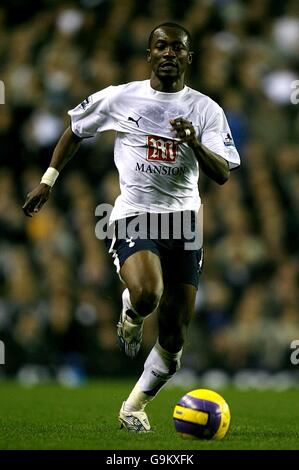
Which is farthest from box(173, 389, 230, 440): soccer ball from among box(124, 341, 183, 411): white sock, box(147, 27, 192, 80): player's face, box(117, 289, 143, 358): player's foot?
box(147, 27, 192, 80): player's face

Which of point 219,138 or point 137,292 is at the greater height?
point 219,138

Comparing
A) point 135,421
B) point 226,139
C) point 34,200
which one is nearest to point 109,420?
point 135,421

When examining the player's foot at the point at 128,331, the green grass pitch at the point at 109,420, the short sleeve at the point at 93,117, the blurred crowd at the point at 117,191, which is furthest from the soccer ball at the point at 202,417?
the blurred crowd at the point at 117,191

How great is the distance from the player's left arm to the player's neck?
61cm

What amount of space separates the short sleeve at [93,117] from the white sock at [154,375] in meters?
1.52

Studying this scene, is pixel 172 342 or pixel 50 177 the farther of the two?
pixel 50 177

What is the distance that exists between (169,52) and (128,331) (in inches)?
71.1

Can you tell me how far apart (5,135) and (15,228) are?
1.67 meters

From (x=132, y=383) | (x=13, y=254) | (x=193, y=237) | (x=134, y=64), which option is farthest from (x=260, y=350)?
(x=193, y=237)

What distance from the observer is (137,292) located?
21.9 ft

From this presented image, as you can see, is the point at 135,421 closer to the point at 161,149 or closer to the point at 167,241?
the point at 167,241

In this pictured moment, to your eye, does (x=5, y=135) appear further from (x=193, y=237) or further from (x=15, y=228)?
(x=193, y=237)

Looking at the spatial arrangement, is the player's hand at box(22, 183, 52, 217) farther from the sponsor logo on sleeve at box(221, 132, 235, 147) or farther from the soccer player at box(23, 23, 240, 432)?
the sponsor logo on sleeve at box(221, 132, 235, 147)

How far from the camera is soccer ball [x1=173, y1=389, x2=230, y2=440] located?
6.59 metres
